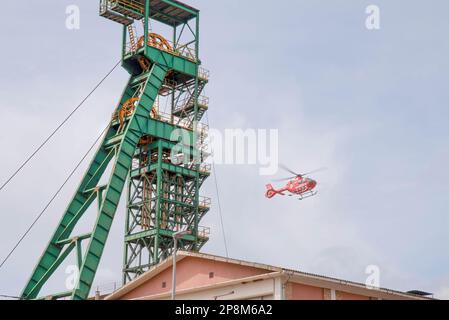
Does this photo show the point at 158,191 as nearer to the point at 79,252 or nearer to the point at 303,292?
the point at 79,252

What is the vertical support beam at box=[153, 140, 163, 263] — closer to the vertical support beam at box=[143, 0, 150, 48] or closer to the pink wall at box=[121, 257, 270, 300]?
the vertical support beam at box=[143, 0, 150, 48]

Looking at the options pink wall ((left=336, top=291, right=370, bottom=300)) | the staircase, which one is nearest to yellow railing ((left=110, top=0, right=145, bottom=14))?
the staircase

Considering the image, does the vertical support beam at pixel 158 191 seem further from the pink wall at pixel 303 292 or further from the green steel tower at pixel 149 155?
the pink wall at pixel 303 292

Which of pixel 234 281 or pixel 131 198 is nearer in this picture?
pixel 234 281

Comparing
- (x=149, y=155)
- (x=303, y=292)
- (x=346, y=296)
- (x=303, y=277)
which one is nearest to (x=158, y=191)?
(x=149, y=155)

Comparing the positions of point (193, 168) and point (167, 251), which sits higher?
point (193, 168)

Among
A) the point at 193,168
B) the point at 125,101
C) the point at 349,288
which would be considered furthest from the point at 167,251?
the point at 349,288

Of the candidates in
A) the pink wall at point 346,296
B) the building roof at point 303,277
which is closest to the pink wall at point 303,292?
the building roof at point 303,277

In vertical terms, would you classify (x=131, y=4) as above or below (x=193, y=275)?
above
